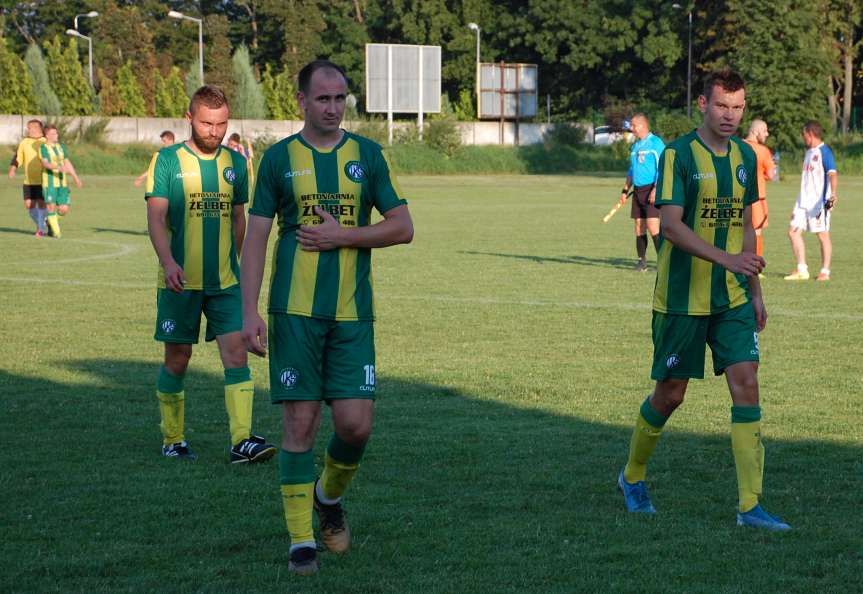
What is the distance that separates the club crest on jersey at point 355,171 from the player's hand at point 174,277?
230cm

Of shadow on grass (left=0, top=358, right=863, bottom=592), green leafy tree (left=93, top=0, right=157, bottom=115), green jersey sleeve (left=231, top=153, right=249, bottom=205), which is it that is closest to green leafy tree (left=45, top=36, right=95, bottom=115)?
green leafy tree (left=93, top=0, right=157, bottom=115)

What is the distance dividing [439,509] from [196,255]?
7.60ft

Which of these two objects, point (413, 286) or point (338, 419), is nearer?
point (338, 419)

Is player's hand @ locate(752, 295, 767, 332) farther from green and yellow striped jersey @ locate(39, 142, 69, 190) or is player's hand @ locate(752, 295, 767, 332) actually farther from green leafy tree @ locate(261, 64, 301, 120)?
green leafy tree @ locate(261, 64, 301, 120)

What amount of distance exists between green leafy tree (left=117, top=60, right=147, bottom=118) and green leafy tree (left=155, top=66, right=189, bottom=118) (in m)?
0.93

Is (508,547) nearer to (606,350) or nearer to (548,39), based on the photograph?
(606,350)

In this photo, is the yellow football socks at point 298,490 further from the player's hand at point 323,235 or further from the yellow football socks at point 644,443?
the yellow football socks at point 644,443

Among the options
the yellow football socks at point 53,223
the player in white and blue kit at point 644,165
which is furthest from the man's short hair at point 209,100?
the yellow football socks at point 53,223

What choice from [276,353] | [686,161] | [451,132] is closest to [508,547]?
[276,353]

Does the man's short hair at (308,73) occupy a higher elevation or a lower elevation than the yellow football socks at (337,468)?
higher

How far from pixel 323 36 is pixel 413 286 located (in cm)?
7809

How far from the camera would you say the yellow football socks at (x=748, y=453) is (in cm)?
575

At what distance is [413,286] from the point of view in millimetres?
15883

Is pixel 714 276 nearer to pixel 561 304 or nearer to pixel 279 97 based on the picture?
pixel 561 304
